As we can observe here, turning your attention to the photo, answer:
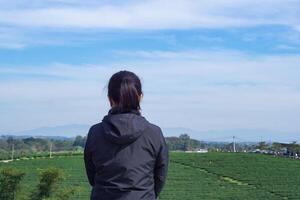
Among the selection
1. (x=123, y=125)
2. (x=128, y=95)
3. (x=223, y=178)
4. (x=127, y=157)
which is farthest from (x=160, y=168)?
(x=223, y=178)

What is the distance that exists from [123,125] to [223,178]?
33.2 metres

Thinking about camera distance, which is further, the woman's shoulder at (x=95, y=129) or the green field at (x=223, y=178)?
the green field at (x=223, y=178)

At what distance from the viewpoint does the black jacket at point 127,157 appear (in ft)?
9.19

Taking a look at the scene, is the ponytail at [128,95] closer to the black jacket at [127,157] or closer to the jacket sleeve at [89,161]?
the black jacket at [127,157]

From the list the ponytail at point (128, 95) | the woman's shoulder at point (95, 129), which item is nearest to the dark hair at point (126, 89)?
the ponytail at point (128, 95)

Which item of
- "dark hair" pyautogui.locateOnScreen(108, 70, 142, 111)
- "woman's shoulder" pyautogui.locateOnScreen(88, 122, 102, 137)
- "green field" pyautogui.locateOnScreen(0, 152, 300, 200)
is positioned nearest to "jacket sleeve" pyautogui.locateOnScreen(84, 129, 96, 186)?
"woman's shoulder" pyautogui.locateOnScreen(88, 122, 102, 137)

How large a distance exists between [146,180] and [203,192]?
25.1 meters

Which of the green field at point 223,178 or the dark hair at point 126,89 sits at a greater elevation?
the dark hair at point 126,89

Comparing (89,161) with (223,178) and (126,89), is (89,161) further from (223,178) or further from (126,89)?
(223,178)

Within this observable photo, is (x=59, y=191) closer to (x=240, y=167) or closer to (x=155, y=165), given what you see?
(x=155, y=165)

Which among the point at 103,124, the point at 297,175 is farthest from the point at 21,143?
the point at 103,124

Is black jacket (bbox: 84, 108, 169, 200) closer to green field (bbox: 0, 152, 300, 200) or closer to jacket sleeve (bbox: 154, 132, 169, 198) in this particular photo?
jacket sleeve (bbox: 154, 132, 169, 198)

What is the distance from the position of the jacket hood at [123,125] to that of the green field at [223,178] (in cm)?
1160

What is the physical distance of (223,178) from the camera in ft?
116
